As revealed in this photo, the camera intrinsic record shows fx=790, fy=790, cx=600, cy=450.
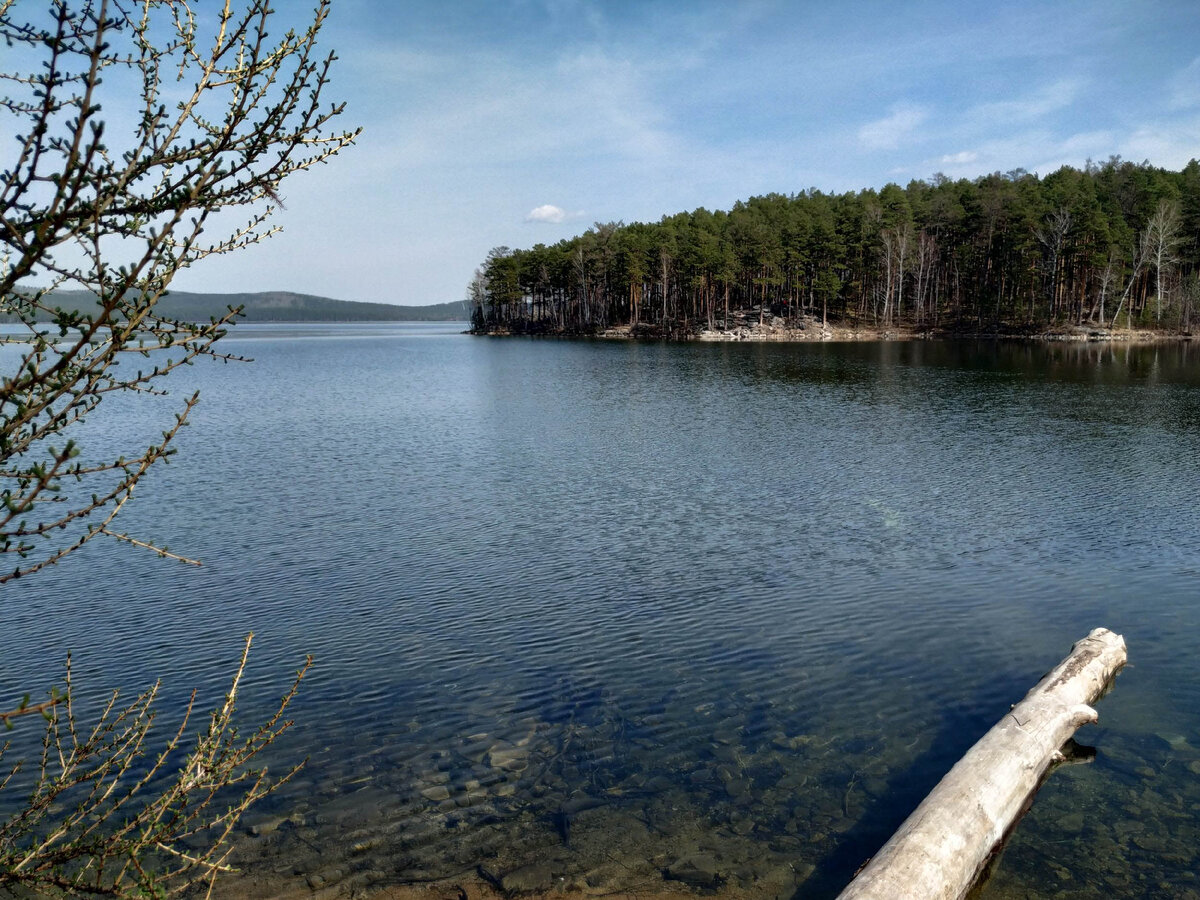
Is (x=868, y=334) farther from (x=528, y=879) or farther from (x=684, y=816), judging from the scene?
(x=528, y=879)

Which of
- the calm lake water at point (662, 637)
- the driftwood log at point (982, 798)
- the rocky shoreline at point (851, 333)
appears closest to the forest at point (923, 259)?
the rocky shoreline at point (851, 333)

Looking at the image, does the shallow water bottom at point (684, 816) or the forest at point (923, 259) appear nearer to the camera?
the shallow water bottom at point (684, 816)

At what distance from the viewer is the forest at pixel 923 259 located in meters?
98.2

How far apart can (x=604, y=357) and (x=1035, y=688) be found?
82270 mm

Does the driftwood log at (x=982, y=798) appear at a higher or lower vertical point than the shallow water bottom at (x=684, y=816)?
higher

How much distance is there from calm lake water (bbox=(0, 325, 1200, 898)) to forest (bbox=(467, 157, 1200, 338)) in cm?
7683

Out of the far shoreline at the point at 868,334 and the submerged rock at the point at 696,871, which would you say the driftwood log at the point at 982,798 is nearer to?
the submerged rock at the point at 696,871

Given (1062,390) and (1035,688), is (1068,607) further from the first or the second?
(1062,390)

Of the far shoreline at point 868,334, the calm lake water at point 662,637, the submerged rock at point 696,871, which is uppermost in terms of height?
the far shoreline at point 868,334

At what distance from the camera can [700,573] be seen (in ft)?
61.4

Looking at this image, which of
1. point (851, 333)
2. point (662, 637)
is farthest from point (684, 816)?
point (851, 333)

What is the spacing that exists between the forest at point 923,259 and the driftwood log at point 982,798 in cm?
9907

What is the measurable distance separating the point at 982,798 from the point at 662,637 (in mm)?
6918

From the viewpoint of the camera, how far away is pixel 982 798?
9.14m
